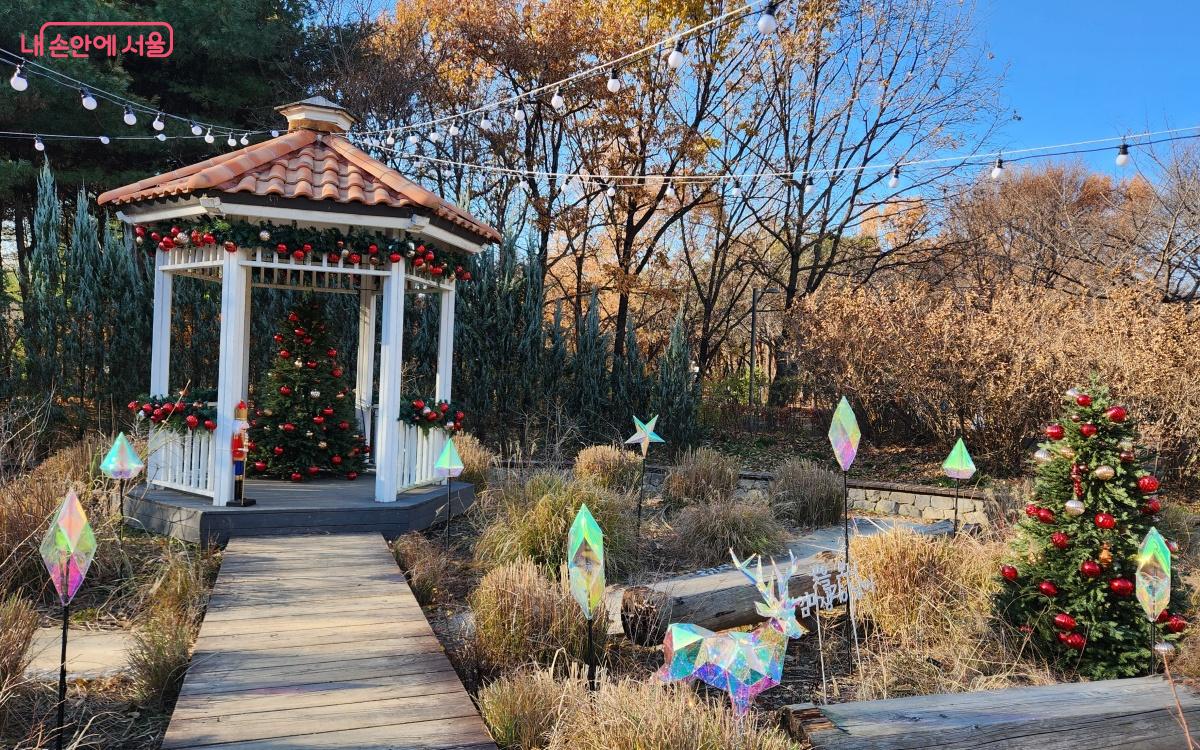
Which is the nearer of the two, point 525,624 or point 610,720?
point 610,720

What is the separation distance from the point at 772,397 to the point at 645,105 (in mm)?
6833

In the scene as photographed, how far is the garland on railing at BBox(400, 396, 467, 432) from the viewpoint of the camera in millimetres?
6980

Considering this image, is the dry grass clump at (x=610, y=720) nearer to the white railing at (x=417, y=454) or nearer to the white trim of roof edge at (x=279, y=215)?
the white railing at (x=417, y=454)

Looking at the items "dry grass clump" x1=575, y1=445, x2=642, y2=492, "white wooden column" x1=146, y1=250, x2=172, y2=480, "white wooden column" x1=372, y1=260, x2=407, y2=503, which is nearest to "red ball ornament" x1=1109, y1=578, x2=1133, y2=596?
"dry grass clump" x1=575, y1=445, x2=642, y2=492

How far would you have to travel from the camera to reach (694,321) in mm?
20391

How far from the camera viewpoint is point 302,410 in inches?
304

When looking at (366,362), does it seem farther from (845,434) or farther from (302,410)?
(845,434)

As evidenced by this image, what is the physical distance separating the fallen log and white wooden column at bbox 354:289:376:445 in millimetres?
6758

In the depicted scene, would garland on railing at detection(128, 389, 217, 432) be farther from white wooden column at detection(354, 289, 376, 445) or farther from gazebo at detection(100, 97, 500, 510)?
white wooden column at detection(354, 289, 376, 445)

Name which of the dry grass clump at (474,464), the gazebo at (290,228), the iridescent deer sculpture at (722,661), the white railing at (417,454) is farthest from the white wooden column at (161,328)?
the iridescent deer sculpture at (722,661)

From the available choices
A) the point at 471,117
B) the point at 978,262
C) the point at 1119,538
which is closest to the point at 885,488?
the point at 1119,538

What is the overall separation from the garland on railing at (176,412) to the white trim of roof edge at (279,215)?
5.04ft

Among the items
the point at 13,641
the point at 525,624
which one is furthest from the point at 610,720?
the point at 13,641

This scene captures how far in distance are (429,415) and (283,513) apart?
1.56 metres
